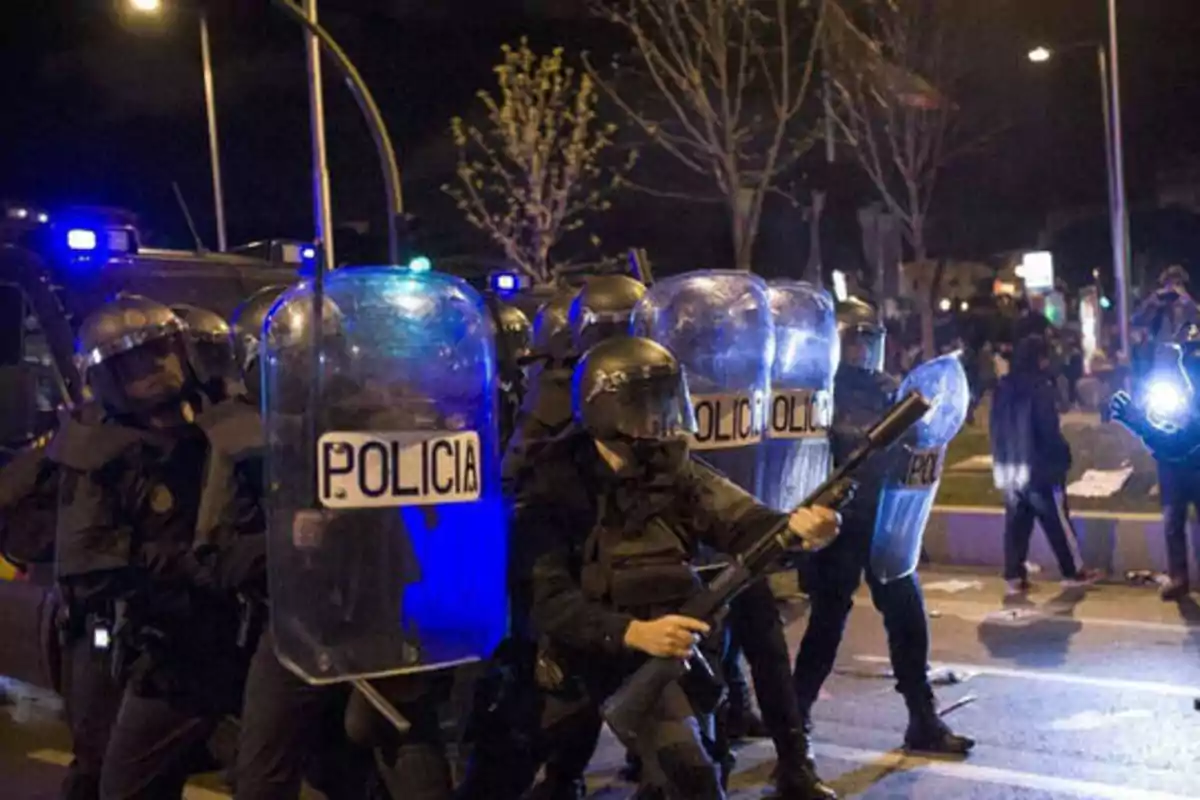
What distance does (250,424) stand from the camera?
167 inches

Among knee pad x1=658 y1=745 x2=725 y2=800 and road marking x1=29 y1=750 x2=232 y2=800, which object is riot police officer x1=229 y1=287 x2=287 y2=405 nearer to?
knee pad x1=658 y1=745 x2=725 y2=800

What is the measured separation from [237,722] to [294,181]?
87.9 feet

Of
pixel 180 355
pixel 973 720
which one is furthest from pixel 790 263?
pixel 180 355

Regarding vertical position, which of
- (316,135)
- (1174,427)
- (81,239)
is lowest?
(1174,427)

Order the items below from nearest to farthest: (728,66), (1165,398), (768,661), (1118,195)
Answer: (768,661)
(1165,398)
(728,66)
(1118,195)

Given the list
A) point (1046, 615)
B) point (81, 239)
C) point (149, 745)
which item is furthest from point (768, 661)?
point (1046, 615)

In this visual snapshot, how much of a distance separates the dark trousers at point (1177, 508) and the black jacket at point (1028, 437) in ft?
2.60

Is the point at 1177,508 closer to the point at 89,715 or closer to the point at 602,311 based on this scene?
the point at 602,311

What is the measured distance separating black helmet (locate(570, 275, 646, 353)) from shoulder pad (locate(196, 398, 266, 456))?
1417mm

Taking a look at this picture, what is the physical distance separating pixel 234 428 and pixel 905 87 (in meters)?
16.6

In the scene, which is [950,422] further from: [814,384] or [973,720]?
[973,720]

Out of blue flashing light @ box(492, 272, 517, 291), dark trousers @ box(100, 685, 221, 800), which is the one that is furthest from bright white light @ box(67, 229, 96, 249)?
dark trousers @ box(100, 685, 221, 800)

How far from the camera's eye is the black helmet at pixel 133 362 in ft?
14.5

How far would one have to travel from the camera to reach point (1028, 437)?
388 inches
